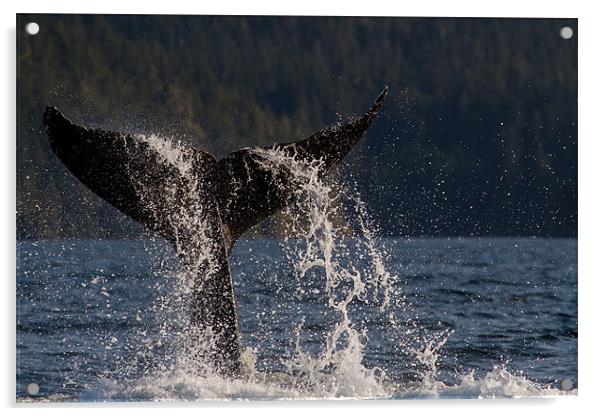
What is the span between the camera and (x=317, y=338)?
36.6ft

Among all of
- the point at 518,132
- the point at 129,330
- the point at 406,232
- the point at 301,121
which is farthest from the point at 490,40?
the point at 406,232

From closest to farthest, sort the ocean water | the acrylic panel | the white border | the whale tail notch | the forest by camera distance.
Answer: the whale tail notch < the acrylic panel < the white border < the ocean water < the forest

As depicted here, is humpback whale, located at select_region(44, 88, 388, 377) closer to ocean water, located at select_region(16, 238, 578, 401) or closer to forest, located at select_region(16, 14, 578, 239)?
ocean water, located at select_region(16, 238, 578, 401)

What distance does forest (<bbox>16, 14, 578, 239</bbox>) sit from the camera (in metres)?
10.1

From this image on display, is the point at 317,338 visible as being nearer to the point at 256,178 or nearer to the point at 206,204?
the point at 206,204

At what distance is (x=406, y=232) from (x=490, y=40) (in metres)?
5.51

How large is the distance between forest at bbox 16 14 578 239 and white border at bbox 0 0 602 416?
0.09 meters

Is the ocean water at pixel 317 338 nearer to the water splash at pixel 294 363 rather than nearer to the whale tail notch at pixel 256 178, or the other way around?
the water splash at pixel 294 363

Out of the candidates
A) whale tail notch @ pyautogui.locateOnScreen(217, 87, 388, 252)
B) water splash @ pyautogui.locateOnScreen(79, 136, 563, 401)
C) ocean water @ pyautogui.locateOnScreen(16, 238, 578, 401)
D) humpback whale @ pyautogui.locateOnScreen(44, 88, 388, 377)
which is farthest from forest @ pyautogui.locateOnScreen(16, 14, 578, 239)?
whale tail notch @ pyautogui.locateOnScreen(217, 87, 388, 252)

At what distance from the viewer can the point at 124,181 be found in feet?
29.8

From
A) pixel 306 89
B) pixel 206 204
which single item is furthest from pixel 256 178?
pixel 306 89
